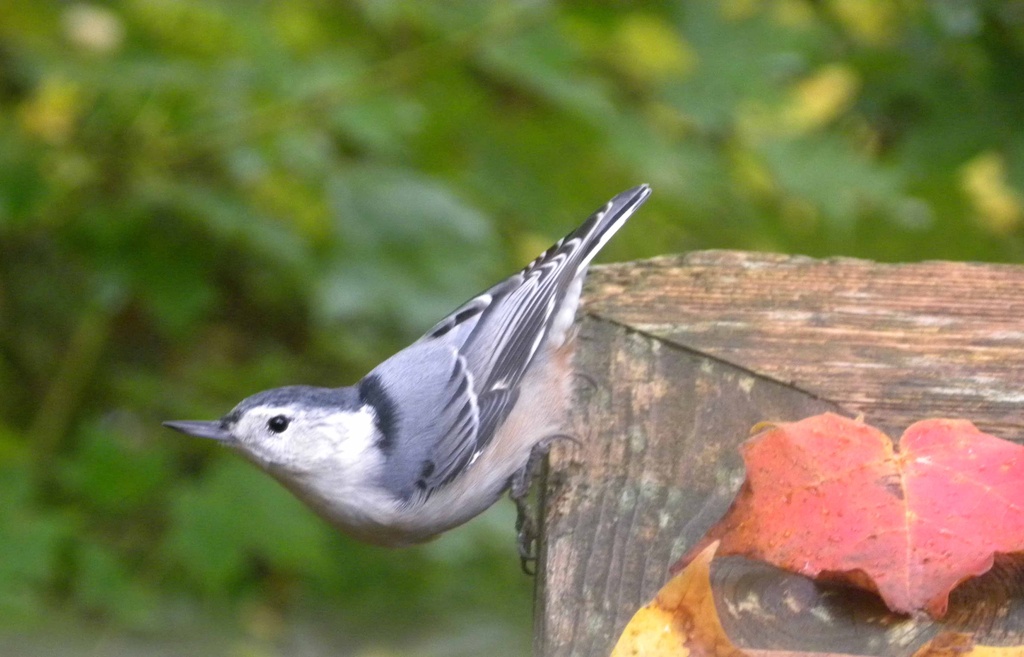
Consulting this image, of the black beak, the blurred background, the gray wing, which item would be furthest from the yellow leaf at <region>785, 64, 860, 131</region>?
the black beak

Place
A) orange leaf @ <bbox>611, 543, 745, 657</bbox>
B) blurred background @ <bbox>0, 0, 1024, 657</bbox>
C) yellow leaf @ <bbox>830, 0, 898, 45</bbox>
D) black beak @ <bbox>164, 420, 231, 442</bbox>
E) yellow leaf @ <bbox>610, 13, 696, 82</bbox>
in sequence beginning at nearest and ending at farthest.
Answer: orange leaf @ <bbox>611, 543, 745, 657</bbox>
black beak @ <bbox>164, 420, 231, 442</bbox>
blurred background @ <bbox>0, 0, 1024, 657</bbox>
yellow leaf @ <bbox>830, 0, 898, 45</bbox>
yellow leaf @ <bbox>610, 13, 696, 82</bbox>

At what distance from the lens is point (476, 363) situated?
214cm

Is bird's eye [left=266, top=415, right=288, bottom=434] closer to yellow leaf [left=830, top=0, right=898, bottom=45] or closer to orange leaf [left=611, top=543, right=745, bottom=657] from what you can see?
orange leaf [left=611, top=543, right=745, bottom=657]

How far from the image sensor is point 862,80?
2.88m

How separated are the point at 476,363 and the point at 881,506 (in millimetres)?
963

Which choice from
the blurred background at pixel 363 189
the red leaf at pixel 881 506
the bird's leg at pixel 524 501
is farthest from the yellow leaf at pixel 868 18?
the red leaf at pixel 881 506

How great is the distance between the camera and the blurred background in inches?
108

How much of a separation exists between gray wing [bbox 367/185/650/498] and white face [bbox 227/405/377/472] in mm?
66

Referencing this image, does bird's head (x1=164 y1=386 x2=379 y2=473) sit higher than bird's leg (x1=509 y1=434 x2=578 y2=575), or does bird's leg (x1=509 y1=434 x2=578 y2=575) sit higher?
bird's head (x1=164 y1=386 x2=379 y2=473)

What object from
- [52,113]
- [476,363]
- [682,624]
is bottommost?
[682,624]

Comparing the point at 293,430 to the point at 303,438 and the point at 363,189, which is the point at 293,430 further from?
the point at 363,189

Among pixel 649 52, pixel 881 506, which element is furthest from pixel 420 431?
pixel 649 52

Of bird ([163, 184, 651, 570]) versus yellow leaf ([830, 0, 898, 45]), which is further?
yellow leaf ([830, 0, 898, 45])

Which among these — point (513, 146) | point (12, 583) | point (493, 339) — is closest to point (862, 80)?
point (513, 146)
